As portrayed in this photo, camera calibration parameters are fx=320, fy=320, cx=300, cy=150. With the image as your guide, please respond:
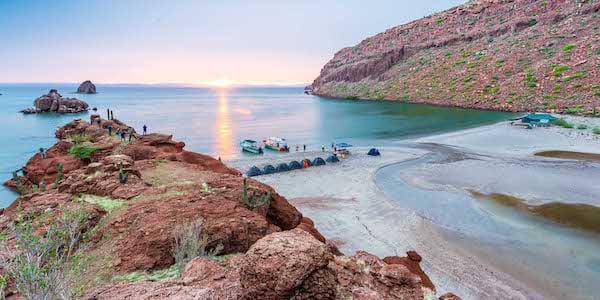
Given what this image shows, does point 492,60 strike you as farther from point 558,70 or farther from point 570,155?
point 570,155

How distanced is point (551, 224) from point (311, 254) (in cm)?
1519

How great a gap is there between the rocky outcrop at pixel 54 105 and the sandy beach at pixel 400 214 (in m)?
68.8

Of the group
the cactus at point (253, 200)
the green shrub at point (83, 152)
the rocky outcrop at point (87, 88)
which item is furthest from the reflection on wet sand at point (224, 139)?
the rocky outcrop at point (87, 88)

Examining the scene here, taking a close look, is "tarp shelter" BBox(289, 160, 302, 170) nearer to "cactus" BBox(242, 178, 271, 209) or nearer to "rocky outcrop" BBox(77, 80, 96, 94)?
"cactus" BBox(242, 178, 271, 209)

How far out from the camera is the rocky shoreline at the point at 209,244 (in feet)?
13.3

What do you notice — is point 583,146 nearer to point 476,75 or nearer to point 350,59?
point 476,75

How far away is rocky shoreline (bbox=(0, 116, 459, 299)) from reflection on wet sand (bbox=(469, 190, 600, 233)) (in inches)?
383

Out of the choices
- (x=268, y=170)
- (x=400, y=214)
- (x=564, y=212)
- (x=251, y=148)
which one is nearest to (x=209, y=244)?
(x=400, y=214)

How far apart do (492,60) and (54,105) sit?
325ft

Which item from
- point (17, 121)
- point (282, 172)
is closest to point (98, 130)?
point (282, 172)

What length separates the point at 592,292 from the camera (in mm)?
9742

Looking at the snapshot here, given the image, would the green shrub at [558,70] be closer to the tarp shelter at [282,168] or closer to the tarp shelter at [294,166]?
the tarp shelter at [294,166]

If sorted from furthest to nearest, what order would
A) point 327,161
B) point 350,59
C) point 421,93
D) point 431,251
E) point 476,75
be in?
1. point 350,59
2. point 421,93
3. point 476,75
4. point 327,161
5. point 431,251

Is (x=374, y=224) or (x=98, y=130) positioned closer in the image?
(x=374, y=224)
